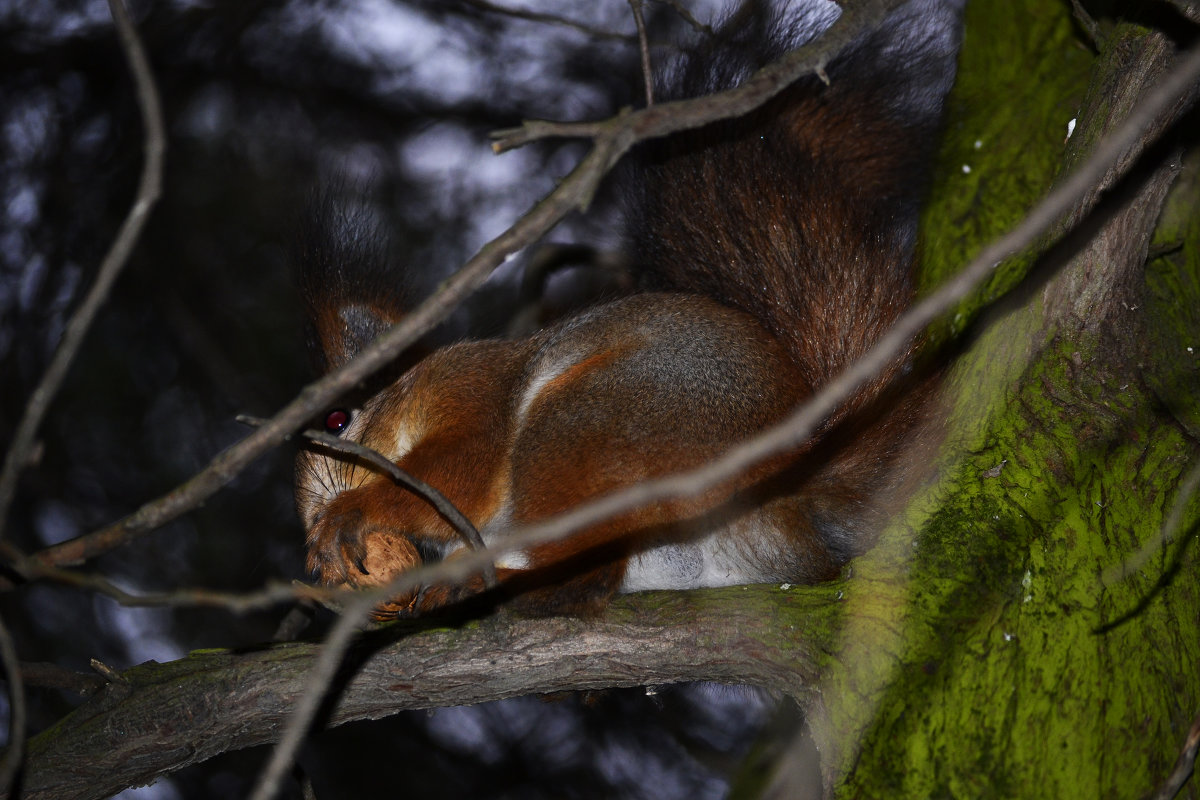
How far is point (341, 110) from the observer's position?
11.7ft

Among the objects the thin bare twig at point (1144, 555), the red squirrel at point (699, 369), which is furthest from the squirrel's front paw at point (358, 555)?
the thin bare twig at point (1144, 555)

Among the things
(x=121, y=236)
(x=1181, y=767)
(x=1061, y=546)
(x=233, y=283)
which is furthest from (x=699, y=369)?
(x=233, y=283)

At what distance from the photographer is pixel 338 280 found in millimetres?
2434

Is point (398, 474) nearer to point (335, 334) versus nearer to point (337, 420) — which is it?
point (337, 420)

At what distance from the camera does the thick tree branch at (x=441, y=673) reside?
5.28 ft

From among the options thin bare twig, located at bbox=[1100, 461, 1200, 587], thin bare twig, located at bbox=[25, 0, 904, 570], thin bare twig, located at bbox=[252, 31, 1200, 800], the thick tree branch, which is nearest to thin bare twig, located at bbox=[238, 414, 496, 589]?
thin bare twig, located at bbox=[25, 0, 904, 570]

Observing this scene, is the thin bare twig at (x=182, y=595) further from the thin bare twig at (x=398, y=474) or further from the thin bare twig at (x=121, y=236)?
the thin bare twig at (x=398, y=474)

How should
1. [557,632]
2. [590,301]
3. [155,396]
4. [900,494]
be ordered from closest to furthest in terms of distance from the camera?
[557,632] → [900,494] → [590,301] → [155,396]

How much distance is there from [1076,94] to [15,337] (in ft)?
11.0

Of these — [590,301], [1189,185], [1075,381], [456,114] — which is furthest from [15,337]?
[1189,185]

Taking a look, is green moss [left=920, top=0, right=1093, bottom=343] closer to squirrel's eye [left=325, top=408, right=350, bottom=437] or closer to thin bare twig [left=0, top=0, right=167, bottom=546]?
squirrel's eye [left=325, top=408, right=350, bottom=437]

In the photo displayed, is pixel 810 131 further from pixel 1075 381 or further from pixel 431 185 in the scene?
pixel 431 185

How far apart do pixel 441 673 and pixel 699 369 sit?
0.81 metres

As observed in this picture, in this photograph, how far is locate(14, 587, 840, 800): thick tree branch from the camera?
1610 millimetres
